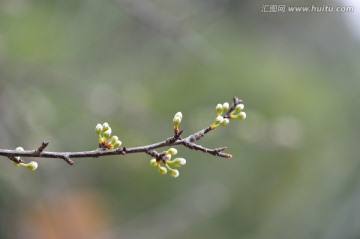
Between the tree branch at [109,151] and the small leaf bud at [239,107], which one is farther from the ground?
the small leaf bud at [239,107]

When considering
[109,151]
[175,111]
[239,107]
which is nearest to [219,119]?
[239,107]

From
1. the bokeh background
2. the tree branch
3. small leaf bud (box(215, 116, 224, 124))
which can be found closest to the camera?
the tree branch

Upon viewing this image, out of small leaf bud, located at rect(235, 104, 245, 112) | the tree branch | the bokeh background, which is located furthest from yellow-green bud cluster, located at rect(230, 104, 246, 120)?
the bokeh background

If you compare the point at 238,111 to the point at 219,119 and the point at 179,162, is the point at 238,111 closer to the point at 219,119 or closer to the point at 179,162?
the point at 219,119

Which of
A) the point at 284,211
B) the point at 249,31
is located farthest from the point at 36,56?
the point at 249,31

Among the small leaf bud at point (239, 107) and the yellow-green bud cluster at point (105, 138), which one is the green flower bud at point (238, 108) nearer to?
the small leaf bud at point (239, 107)

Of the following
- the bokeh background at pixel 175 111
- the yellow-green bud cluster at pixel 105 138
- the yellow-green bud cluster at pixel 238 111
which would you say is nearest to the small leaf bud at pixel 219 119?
the yellow-green bud cluster at pixel 238 111

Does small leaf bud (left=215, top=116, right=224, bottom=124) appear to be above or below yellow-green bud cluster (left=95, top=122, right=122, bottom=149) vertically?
below

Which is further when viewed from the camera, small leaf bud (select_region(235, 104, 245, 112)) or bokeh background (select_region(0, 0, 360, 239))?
bokeh background (select_region(0, 0, 360, 239))

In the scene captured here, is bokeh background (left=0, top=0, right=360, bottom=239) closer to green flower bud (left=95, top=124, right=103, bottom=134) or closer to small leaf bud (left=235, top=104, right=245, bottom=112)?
small leaf bud (left=235, top=104, right=245, bottom=112)
